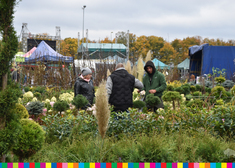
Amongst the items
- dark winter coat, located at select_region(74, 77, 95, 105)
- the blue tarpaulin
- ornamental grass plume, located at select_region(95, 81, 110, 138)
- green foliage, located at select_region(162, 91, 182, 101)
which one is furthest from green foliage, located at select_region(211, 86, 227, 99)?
the blue tarpaulin

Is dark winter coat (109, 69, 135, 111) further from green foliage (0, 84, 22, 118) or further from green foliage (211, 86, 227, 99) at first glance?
green foliage (211, 86, 227, 99)

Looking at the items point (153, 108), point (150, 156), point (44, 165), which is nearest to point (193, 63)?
point (153, 108)

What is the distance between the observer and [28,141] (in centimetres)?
258

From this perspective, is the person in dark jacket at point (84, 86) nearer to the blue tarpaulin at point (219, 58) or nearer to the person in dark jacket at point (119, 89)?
the person in dark jacket at point (119, 89)

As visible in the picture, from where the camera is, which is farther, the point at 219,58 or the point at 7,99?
the point at 219,58

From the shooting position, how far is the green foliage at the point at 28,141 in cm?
258

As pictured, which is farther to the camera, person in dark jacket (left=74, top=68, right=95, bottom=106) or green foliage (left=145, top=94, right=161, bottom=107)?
person in dark jacket (left=74, top=68, right=95, bottom=106)

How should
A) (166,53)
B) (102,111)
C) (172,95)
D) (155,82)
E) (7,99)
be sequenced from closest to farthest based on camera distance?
(7,99) < (102,111) < (172,95) < (155,82) < (166,53)

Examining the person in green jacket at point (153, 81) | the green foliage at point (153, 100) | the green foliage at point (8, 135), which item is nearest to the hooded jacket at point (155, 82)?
the person in green jacket at point (153, 81)

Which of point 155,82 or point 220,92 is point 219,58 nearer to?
point 220,92

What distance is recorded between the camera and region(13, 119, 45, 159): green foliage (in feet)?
8.46

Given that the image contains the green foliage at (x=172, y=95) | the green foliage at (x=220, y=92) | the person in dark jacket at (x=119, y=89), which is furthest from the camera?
the green foliage at (x=220, y=92)

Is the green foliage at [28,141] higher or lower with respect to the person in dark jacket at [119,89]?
lower

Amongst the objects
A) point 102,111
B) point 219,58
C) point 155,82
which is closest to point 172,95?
point 155,82
